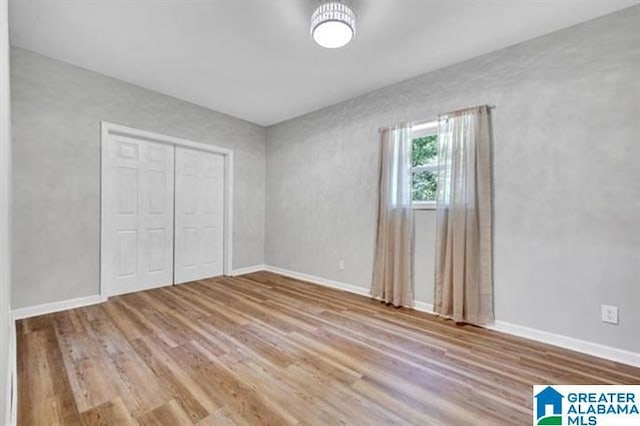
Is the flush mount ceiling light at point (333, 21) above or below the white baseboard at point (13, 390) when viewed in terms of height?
above

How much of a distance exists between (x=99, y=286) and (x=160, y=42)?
8.86 feet

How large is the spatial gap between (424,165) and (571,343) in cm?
203

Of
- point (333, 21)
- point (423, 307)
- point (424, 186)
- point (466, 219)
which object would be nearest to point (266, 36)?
point (333, 21)

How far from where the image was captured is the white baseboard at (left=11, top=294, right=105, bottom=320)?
273 cm

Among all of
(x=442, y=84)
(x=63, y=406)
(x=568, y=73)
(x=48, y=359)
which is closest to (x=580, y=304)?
(x=568, y=73)

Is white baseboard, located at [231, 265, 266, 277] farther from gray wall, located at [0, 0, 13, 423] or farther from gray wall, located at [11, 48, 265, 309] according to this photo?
gray wall, located at [0, 0, 13, 423]

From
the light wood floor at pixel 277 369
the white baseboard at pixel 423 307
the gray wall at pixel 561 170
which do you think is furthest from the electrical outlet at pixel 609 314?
the white baseboard at pixel 423 307

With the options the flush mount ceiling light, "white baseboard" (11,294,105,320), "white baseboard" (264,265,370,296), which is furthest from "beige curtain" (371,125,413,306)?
"white baseboard" (11,294,105,320)

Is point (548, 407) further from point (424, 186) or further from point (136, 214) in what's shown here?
point (136, 214)

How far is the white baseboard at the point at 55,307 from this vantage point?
273 centimetres

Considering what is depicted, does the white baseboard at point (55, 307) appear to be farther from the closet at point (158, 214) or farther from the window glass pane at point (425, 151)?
the window glass pane at point (425, 151)

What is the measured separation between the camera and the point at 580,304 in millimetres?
2256

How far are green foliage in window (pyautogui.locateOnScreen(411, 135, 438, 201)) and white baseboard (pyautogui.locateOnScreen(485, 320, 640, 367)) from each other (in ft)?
4.61

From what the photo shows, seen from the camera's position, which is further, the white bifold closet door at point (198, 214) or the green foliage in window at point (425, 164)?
the white bifold closet door at point (198, 214)
